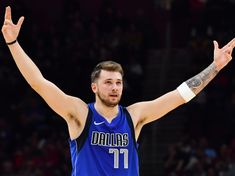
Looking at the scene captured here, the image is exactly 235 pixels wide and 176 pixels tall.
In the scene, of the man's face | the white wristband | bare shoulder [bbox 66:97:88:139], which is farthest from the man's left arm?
bare shoulder [bbox 66:97:88:139]

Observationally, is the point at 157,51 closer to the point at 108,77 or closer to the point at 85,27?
the point at 85,27

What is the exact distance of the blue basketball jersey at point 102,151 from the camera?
19.0 feet

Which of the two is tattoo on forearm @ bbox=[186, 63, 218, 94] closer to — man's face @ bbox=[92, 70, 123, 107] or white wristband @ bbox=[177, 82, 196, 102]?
white wristband @ bbox=[177, 82, 196, 102]

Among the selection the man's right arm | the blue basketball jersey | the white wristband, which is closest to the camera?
the man's right arm

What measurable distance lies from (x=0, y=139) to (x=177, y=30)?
6280 mm

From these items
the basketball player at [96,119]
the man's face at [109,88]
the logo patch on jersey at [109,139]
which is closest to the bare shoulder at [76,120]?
the basketball player at [96,119]

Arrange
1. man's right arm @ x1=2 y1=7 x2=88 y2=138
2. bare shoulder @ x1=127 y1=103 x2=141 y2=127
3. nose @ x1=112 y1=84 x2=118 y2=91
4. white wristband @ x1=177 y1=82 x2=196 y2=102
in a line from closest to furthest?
man's right arm @ x1=2 y1=7 x2=88 y2=138, nose @ x1=112 y1=84 x2=118 y2=91, bare shoulder @ x1=127 y1=103 x2=141 y2=127, white wristband @ x1=177 y1=82 x2=196 y2=102

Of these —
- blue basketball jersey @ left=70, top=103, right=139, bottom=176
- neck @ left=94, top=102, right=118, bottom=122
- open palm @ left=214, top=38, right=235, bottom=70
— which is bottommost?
blue basketball jersey @ left=70, top=103, right=139, bottom=176

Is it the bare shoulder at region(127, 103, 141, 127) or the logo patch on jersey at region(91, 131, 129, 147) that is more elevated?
the bare shoulder at region(127, 103, 141, 127)

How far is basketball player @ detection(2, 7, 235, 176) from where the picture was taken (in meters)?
5.67

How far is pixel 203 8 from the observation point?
1883 cm

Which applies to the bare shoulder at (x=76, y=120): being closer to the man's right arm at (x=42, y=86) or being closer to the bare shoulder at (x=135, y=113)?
the man's right arm at (x=42, y=86)

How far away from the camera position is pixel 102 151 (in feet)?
19.2

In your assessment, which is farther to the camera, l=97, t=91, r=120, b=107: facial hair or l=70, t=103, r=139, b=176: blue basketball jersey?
l=97, t=91, r=120, b=107: facial hair
